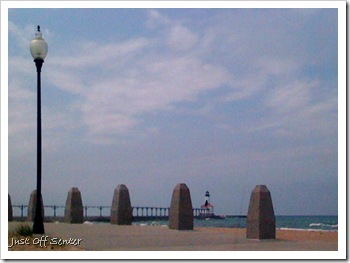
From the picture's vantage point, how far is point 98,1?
39.5 feet

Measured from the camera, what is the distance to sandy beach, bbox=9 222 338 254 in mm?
11563

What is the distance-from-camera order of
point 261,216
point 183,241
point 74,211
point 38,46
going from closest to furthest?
point 38,46 < point 183,241 < point 261,216 < point 74,211

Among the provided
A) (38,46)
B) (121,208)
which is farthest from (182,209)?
(38,46)

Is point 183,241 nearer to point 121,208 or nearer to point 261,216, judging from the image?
point 261,216

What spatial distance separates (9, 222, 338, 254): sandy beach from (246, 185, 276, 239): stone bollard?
21 centimetres

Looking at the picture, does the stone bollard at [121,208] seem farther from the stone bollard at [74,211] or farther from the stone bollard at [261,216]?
the stone bollard at [261,216]

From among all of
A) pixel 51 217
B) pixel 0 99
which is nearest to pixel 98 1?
pixel 0 99

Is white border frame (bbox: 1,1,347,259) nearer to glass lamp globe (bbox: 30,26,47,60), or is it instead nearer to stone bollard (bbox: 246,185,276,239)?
glass lamp globe (bbox: 30,26,47,60)

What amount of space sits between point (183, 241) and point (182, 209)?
8.75 ft

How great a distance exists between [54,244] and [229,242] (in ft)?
10.9

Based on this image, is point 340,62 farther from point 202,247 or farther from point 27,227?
point 27,227

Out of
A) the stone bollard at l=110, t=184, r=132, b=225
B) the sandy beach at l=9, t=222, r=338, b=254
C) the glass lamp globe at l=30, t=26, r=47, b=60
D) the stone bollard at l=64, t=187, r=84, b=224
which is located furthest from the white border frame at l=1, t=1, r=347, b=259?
the stone bollard at l=64, t=187, r=84, b=224

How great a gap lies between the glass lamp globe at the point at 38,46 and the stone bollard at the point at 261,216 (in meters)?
5.09

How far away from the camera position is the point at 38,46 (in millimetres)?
12523
